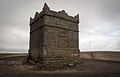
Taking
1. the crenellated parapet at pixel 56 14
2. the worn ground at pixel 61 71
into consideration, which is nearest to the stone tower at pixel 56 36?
the crenellated parapet at pixel 56 14

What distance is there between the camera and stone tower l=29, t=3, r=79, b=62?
1192 cm

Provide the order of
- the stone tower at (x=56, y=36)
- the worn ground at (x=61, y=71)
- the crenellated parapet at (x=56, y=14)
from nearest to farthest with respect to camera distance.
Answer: the worn ground at (x=61, y=71), the stone tower at (x=56, y=36), the crenellated parapet at (x=56, y=14)

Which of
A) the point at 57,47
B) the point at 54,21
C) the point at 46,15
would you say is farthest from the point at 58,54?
the point at 46,15

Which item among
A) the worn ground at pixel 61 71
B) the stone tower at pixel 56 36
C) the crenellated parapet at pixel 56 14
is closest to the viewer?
the worn ground at pixel 61 71

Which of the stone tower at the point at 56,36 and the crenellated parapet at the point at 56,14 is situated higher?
the crenellated parapet at the point at 56,14

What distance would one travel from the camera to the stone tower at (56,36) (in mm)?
11922

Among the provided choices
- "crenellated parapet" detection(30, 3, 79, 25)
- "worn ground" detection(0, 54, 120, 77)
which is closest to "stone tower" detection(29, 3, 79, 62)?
"crenellated parapet" detection(30, 3, 79, 25)

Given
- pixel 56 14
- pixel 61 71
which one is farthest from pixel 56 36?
pixel 61 71

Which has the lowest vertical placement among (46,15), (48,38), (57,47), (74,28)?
(57,47)

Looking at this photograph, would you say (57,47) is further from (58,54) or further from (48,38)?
(48,38)

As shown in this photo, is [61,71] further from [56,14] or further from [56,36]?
[56,14]

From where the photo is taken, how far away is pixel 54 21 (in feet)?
41.9

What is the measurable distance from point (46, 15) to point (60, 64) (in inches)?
263

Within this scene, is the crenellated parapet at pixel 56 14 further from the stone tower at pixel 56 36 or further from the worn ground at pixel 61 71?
the worn ground at pixel 61 71
